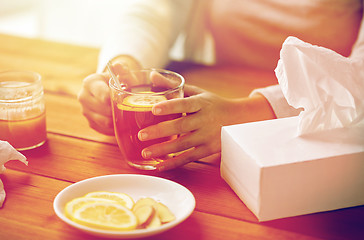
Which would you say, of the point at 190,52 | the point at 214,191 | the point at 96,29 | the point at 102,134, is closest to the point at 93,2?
the point at 96,29

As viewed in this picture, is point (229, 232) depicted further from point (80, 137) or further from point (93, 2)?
point (93, 2)

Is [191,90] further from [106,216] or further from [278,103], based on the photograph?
[106,216]

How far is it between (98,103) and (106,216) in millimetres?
346

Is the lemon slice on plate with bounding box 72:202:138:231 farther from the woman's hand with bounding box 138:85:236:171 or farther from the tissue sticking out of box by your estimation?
the tissue sticking out of box

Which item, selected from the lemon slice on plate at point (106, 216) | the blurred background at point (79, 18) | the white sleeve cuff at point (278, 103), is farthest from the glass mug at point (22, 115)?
the blurred background at point (79, 18)

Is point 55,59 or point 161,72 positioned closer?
point 161,72

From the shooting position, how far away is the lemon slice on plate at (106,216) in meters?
0.55

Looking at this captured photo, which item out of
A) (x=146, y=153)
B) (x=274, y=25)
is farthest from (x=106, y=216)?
(x=274, y=25)

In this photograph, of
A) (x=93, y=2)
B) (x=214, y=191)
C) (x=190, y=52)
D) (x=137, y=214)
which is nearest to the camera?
(x=137, y=214)

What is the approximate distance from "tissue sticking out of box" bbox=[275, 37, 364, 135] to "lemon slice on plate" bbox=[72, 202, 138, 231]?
328 millimetres

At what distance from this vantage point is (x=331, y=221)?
2.06 feet

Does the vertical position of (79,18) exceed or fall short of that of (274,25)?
it falls short

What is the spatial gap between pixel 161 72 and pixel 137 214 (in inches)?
12.5

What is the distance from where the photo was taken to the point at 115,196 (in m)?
0.64
